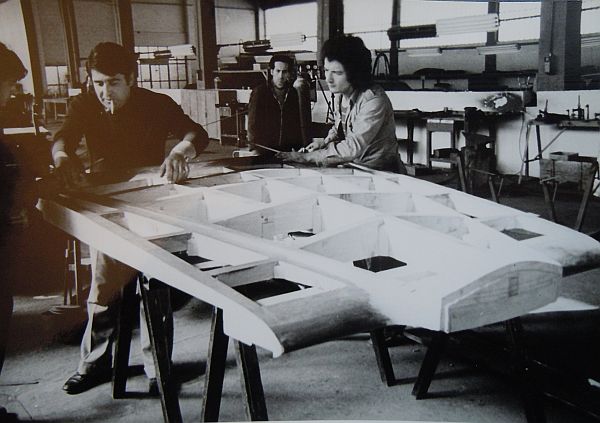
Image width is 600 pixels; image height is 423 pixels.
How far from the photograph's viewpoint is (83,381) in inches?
75.5

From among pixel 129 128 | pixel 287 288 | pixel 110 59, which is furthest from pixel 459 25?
pixel 110 59

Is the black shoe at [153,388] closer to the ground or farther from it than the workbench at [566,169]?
closer to the ground

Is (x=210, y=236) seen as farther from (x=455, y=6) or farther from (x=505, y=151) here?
(x=455, y=6)

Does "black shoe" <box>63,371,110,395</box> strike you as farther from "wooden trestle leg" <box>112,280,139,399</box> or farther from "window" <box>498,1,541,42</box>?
"window" <box>498,1,541,42</box>

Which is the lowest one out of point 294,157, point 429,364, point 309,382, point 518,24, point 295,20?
point 309,382

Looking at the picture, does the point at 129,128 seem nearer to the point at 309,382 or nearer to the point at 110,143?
the point at 110,143

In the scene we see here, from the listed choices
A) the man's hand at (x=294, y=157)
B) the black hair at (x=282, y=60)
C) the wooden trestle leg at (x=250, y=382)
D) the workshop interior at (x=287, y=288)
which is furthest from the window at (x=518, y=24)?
the wooden trestle leg at (x=250, y=382)

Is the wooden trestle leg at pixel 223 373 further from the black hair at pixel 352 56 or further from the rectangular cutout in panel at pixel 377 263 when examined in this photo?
the black hair at pixel 352 56

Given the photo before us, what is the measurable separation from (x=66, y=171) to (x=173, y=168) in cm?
37

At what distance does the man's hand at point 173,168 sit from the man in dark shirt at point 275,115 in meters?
1.27

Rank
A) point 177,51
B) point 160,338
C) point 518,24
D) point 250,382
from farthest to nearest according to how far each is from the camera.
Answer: point 518,24 → point 177,51 → point 160,338 → point 250,382

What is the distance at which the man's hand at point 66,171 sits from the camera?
187cm

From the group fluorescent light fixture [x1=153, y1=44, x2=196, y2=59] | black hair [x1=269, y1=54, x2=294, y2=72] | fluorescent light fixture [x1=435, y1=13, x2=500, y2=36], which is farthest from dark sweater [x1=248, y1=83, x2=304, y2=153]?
fluorescent light fixture [x1=153, y1=44, x2=196, y2=59]

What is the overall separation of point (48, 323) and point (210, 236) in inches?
64.0
